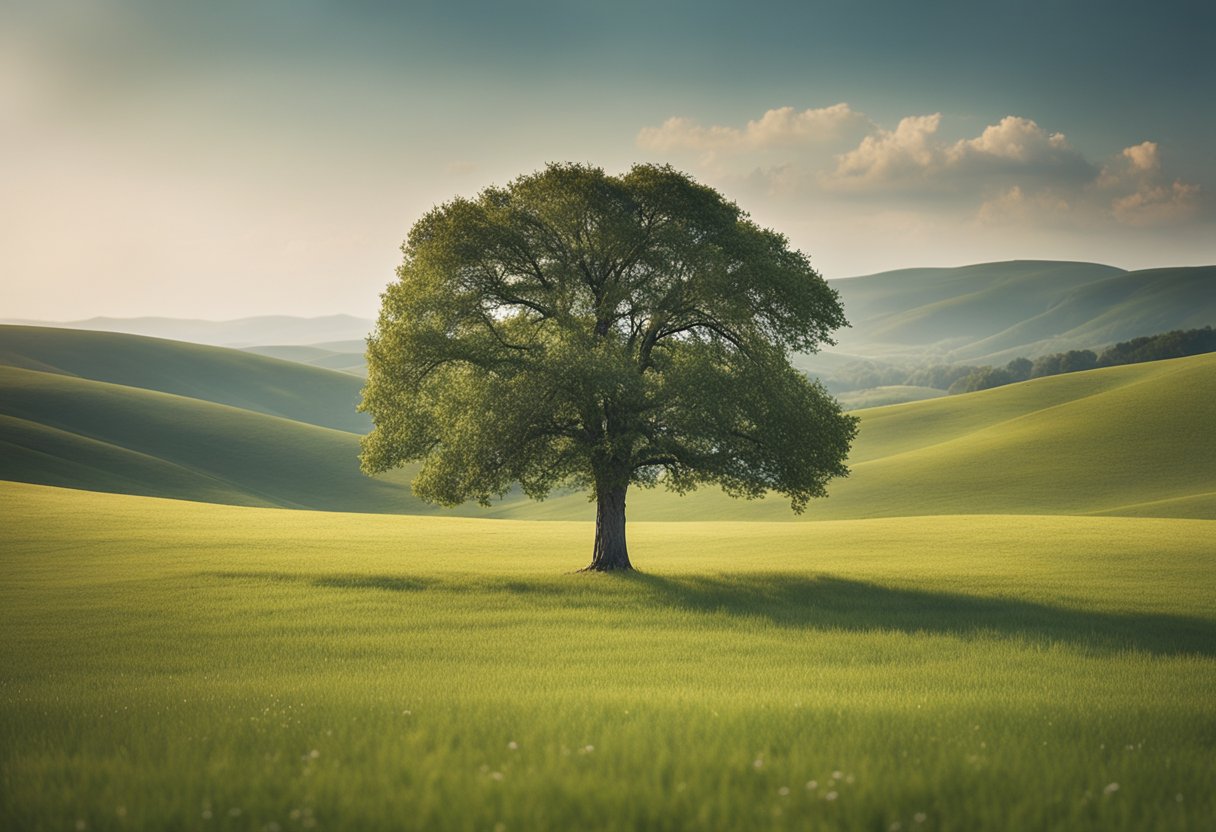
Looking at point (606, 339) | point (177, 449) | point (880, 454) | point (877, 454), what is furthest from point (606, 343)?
point (177, 449)

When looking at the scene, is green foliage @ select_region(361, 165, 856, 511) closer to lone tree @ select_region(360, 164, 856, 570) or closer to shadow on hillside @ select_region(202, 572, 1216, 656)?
lone tree @ select_region(360, 164, 856, 570)

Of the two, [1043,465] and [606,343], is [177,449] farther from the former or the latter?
[1043,465]

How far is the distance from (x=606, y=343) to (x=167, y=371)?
617 feet

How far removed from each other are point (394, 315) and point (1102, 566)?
29.8 meters

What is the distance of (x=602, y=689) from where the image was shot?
40.9 ft

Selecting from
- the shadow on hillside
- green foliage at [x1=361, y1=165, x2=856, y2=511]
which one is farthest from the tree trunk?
the shadow on hillside

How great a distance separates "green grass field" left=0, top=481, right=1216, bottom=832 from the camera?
5754 millimetres

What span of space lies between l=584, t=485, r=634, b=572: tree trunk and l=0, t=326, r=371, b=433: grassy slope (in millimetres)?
167576

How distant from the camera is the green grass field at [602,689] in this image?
5.75m

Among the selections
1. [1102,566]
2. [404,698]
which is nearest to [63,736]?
[404,698]

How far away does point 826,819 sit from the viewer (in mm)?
5430

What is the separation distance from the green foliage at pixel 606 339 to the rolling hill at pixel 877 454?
2038 inches

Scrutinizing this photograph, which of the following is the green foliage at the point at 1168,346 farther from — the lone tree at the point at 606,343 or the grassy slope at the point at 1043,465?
the lone tree at the point at 606,343

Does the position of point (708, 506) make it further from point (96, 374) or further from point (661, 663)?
point (96, 374)
